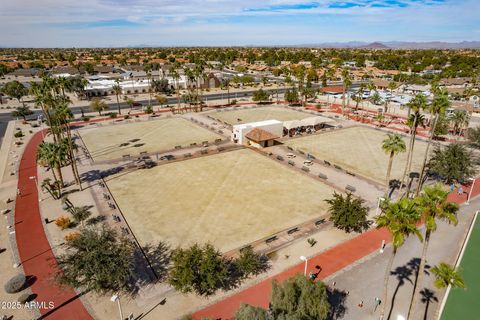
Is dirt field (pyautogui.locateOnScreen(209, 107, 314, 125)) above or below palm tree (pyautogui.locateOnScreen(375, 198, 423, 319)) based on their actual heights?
below

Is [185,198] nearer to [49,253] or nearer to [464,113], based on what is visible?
[49,253]

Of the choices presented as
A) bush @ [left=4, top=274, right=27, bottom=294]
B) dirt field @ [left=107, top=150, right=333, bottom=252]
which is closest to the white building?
dirt field @ [left=107, top=150, right=333, bottom=252]

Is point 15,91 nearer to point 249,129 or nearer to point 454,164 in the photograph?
point 249,129

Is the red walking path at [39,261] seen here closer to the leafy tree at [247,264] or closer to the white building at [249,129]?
the leafy tree at [247,264]

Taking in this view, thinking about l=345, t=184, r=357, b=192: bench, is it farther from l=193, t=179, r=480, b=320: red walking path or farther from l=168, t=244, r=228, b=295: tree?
l=168, t=244, r=228, b=295: tree

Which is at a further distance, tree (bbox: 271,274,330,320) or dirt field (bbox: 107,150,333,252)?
dirt field (bbox: 107,150,333,252)

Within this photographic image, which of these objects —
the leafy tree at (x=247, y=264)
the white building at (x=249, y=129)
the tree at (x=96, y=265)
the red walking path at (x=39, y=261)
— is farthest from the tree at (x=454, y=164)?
the red walking path at (x=39, y=261)
